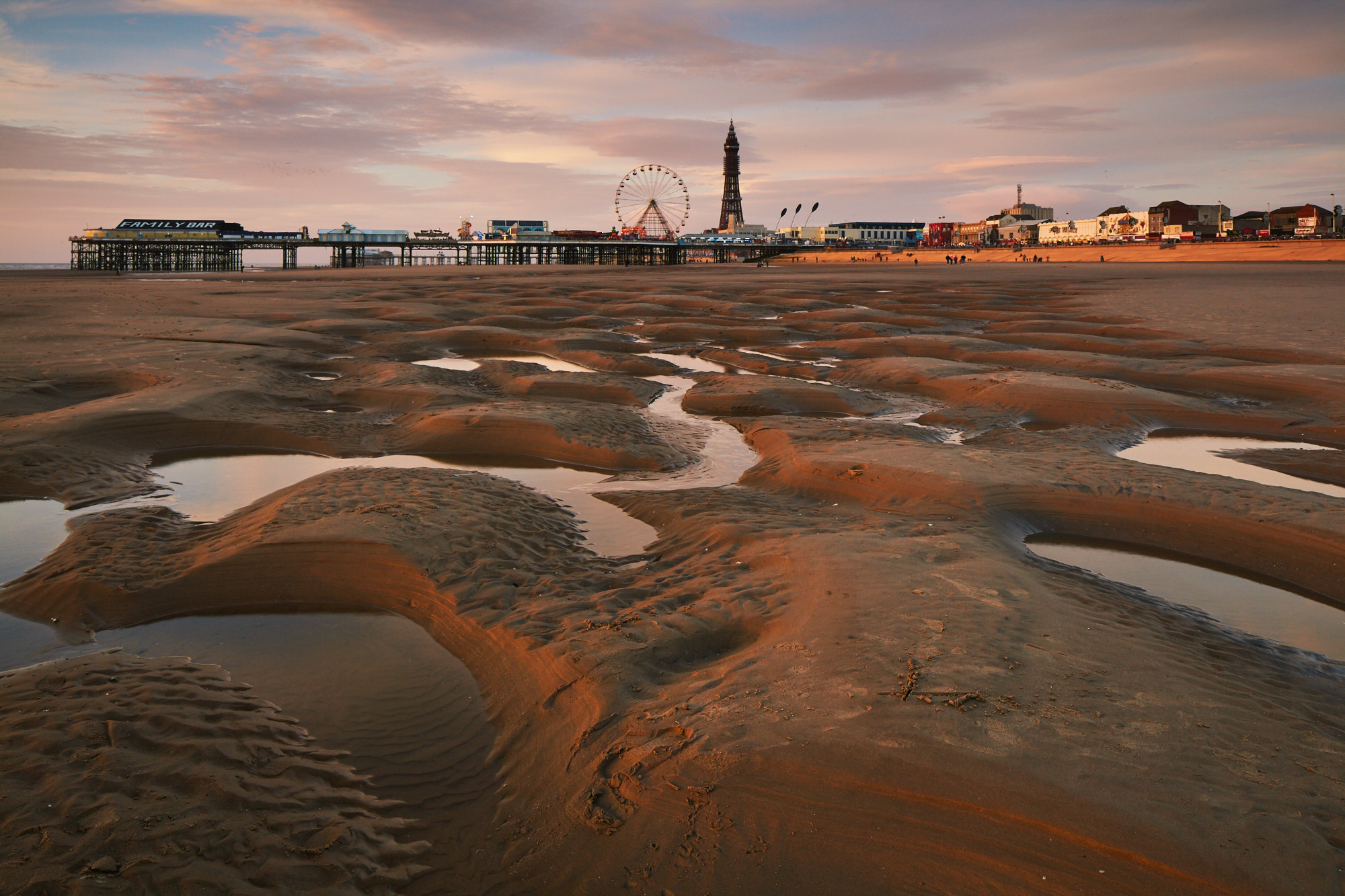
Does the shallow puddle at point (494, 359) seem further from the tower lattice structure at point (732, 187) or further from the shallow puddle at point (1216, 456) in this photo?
the tower lattice structure at point (732, 187)

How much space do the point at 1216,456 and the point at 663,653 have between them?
7807 mm

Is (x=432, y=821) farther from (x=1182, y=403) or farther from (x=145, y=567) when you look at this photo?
(x=1182, y=403)

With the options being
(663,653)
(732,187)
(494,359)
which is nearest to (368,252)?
(732,187)

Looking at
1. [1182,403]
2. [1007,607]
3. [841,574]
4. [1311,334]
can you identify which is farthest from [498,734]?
[1311,334]

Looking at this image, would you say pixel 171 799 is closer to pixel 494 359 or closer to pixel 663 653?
pixel 663 653

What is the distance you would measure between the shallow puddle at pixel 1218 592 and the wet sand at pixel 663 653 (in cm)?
8

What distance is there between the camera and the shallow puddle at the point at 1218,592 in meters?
5.02

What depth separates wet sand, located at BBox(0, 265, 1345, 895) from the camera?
115 inches

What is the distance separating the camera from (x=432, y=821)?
3238 mm

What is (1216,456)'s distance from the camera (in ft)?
30.3

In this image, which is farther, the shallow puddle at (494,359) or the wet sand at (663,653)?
the shallow puddle at (494,359)

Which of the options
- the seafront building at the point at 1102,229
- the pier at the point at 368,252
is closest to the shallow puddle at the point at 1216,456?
the pier at the point at 368,252

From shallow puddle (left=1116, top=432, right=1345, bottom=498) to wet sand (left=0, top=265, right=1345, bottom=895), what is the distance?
127mm

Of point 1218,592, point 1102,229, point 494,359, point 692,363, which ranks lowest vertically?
point 1218,592
